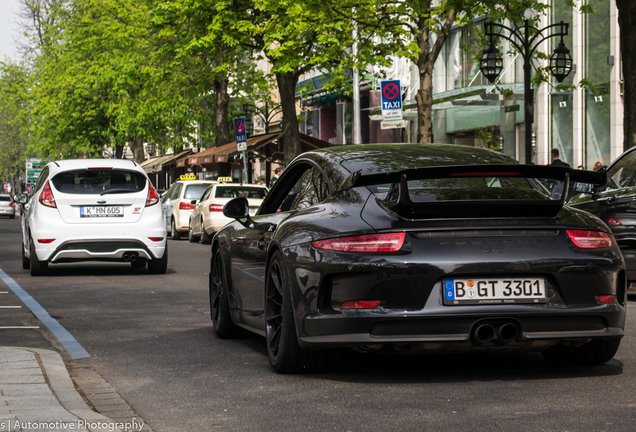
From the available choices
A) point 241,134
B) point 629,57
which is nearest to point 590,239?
point 629,57

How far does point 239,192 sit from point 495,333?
64.0ft

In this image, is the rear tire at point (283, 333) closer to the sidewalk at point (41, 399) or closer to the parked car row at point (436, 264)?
the parked car row at point (436, 264)

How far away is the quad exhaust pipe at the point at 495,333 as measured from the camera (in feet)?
18.0

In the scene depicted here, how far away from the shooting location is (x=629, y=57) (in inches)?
667

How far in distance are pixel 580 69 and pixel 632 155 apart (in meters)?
19.2

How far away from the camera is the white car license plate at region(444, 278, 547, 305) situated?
215 inches

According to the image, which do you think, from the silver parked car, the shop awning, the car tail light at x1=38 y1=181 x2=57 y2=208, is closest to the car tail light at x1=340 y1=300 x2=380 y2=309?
the car tail light at x1=38 y1=181 x2=57 y2=208

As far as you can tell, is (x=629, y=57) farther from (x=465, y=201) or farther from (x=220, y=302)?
(x=465, y=201)

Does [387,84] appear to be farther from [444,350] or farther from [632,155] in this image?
[444,350]

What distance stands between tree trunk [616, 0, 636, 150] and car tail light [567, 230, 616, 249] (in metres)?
11.8

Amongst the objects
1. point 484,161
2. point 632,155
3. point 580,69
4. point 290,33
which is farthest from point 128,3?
point 484,161

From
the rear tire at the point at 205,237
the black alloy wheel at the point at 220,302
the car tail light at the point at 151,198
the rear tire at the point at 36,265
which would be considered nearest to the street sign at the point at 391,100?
the rear tire at the point at 205,237

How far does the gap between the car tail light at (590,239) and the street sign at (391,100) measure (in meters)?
17.0

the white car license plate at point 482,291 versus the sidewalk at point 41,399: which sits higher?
the white car license plate at point 482,291
